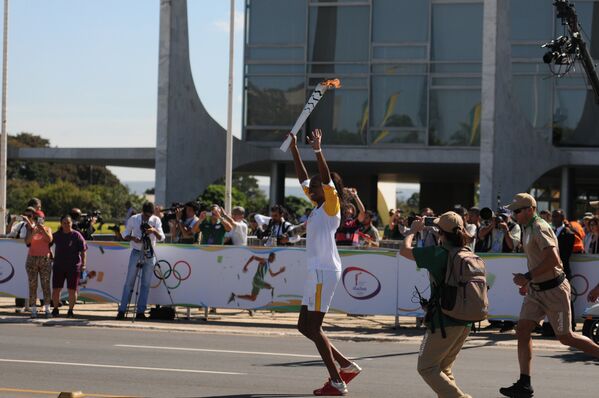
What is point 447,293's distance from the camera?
324 inches

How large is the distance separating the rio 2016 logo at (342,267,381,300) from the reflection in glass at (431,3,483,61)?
18.3 m

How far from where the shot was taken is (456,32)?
34406 mm

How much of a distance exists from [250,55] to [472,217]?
19.9 m

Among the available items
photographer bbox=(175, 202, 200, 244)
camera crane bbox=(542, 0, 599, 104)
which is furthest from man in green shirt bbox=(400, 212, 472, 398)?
camera crane bbox=(542, 0, 599, 104)

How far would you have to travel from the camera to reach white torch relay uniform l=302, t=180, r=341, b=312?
386 inches

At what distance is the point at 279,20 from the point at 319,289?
27.0 metres

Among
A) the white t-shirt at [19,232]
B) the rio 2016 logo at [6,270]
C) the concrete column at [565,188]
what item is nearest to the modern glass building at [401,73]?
the concrete column at [565,188]

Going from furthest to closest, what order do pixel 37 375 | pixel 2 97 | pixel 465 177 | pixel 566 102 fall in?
pixel 465 177
pixel 566 102
pixel 2 97
pixel 37 375

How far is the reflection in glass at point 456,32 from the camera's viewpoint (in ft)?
112

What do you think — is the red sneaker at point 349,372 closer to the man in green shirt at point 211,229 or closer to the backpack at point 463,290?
the backpack at point 463,290

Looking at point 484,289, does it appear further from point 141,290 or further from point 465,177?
point 465,177

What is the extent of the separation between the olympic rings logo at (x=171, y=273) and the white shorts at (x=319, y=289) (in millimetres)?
8440

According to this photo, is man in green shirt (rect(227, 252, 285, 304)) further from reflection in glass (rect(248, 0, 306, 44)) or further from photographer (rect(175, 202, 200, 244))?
reflection in glass (rect(248, 0, 306, 44))

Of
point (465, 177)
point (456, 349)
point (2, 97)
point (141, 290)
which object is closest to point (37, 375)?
point (456, 349)
